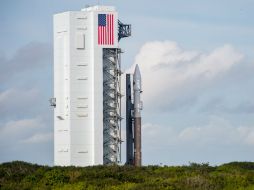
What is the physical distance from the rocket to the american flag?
5.43 metres

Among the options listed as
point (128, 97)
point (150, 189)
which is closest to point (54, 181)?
point (150, 189)

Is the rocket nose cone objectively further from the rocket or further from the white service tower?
the white service tower

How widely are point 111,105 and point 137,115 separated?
3.77m

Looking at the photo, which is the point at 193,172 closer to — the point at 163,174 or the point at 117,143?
the point at 163,174

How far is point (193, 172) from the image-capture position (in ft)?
188

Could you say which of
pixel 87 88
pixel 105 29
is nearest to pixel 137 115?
pixel 87 88

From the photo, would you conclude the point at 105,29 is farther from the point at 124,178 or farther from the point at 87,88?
the point at 124,178

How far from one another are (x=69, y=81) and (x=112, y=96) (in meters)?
5.49

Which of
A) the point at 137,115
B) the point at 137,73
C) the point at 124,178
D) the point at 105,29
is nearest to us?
the point at 124,178

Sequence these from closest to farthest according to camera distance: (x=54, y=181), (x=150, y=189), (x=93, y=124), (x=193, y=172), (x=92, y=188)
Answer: (x=150, y=189), (x=92, y=188), (x=54, y=181), (x=193, y=172), (x=93, y=124)

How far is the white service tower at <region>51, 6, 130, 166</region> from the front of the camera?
3472 inches

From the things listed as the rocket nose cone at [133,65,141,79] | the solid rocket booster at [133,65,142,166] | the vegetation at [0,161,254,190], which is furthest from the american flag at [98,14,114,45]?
the vegetation at [0,161,254,190]

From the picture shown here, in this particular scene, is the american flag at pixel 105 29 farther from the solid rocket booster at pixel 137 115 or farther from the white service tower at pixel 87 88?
the solid rocket booster at pixel 137 115

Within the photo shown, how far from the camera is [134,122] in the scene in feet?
304
